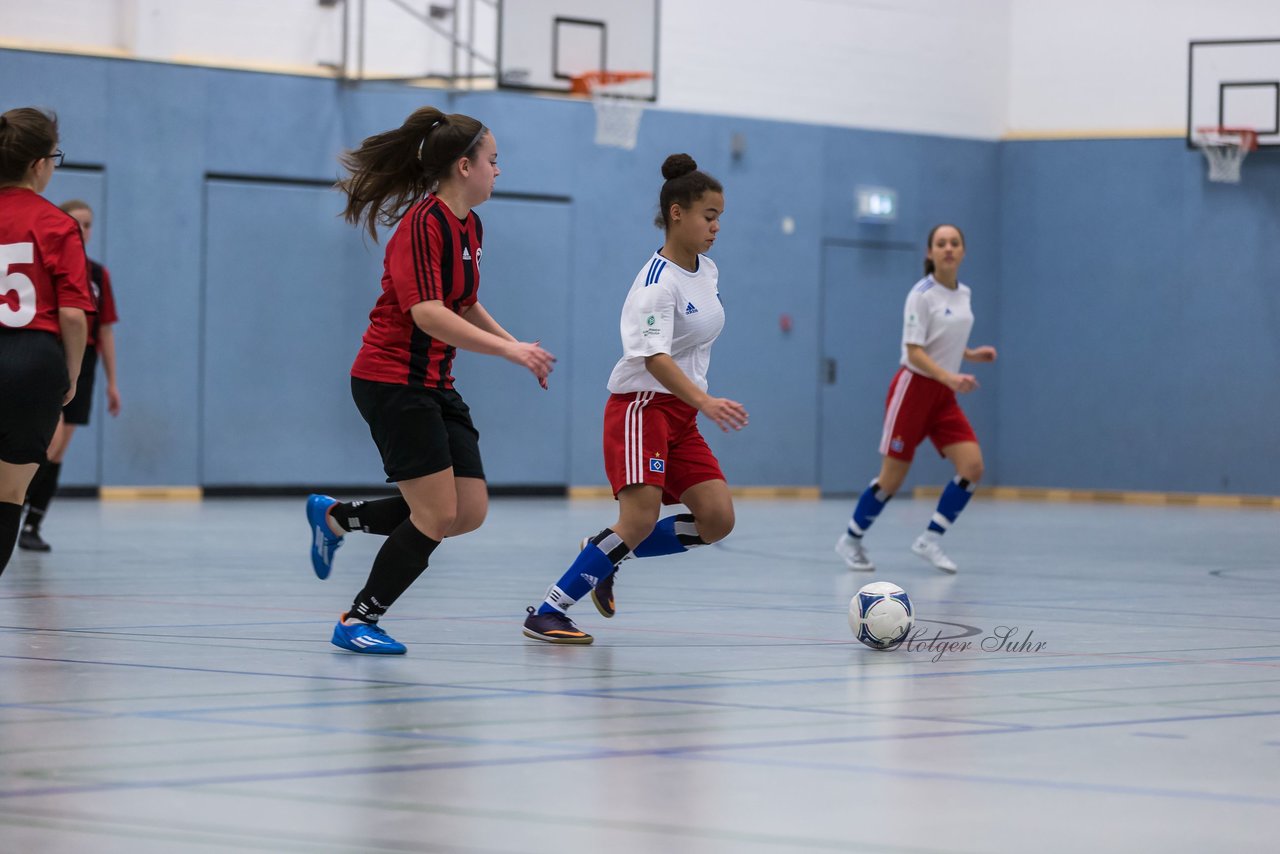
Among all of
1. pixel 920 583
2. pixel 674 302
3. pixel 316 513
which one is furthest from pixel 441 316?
pixel 920 583

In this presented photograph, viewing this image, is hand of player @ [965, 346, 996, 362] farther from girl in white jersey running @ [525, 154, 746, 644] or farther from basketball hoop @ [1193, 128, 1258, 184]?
basketball hoop @ [1193, 128, 1258, 184]

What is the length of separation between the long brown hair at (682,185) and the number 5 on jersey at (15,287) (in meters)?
2.15

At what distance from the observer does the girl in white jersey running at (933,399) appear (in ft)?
35.4

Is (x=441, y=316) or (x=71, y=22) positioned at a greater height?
(x=71, y=22)

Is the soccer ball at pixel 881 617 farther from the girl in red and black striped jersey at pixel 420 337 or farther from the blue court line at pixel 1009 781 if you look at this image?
the blue court line at pixel 1009 781

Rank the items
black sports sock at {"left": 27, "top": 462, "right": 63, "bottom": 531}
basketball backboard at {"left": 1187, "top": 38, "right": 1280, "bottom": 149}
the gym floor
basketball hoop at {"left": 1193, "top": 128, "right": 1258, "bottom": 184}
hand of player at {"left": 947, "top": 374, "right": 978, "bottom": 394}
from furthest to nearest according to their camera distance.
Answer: basketball hoop at {"left": 1193, "top": 128, "right": 1258, "bottom": 184} < basketball backboard at {"left": 1187, "top": 38, "right": 1280, "bottom": 149} < black sports sock at {"left": 27, "top": 462, "right": 63, "bottom": 531} < hand of player at {"left": 947, "top": 374, "right": 978, "bottom": 394} < the gym floor

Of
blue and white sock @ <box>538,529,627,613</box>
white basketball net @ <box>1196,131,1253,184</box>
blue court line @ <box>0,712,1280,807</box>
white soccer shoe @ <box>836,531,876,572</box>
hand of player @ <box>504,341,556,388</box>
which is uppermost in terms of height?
white basketball net @ <box>1196,131,1253,184</box>

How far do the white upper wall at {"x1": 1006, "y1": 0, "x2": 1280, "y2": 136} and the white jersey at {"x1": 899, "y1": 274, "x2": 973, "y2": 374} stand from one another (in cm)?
1070

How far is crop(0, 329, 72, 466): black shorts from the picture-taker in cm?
586

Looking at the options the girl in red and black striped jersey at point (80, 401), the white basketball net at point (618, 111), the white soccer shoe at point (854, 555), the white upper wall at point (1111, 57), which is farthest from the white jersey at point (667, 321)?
the white upper wall at point (1111, 57)

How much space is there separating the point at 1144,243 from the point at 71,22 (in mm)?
11675

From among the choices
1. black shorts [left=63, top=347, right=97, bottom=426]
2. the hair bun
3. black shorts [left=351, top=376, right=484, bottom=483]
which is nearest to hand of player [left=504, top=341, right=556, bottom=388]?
black shorts [left=351, top=376, right=484, bottom=483]

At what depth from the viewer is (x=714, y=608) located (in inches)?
317

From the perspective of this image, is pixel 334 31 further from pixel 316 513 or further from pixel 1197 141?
pixel 316 513
